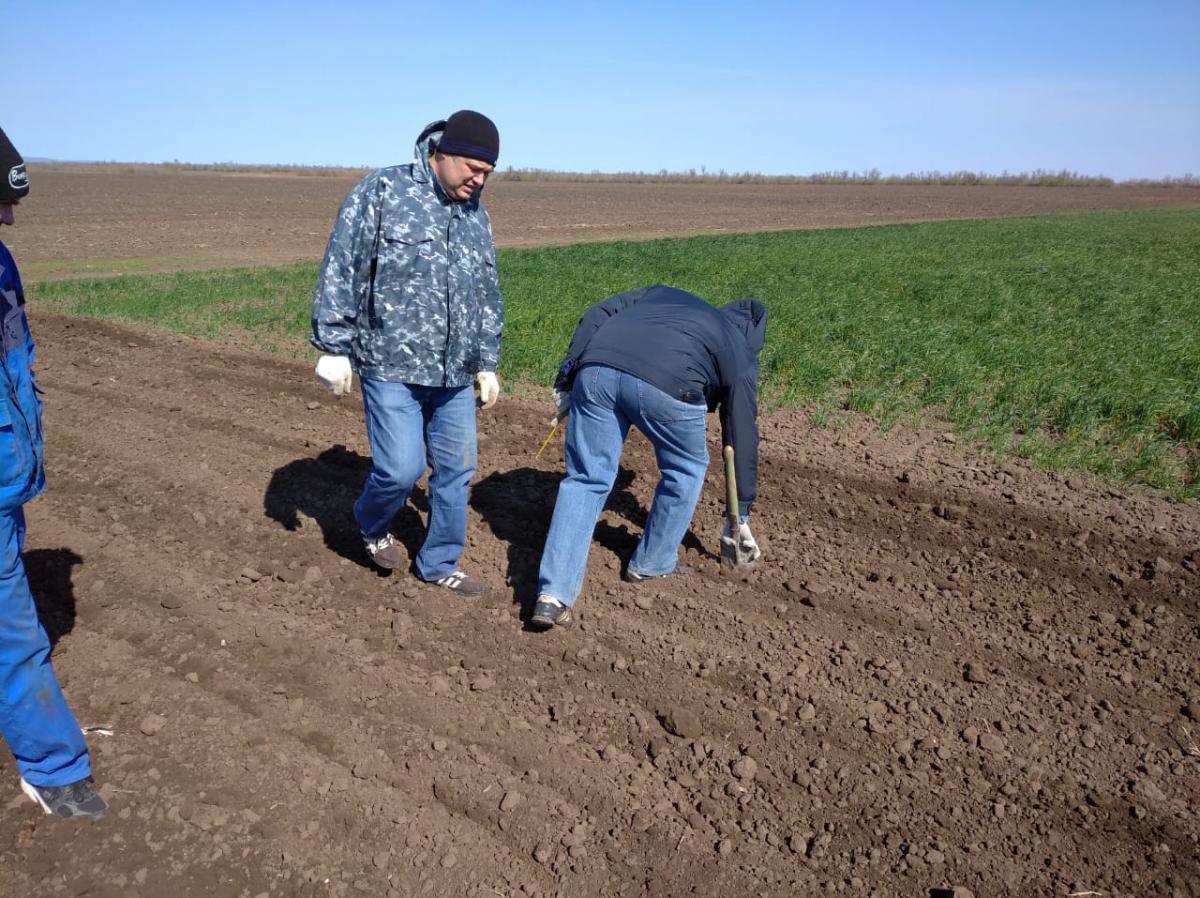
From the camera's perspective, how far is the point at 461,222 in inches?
152

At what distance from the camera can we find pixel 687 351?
152 inches

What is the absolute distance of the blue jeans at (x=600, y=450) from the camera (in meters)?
3.89

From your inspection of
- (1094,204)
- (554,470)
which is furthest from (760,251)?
(1094,204)

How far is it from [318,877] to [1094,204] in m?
58.1

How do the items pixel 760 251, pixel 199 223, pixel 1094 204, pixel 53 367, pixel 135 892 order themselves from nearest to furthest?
pixel 135 892
pixel 53 367
pixel 760 251
pixel 199 223
pixel 1094 204

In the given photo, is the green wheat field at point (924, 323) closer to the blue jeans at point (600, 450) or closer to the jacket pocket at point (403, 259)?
the blue jeans at point (600, 450)

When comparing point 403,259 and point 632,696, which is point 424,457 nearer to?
point 403,259

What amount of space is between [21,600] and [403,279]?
5.87ft

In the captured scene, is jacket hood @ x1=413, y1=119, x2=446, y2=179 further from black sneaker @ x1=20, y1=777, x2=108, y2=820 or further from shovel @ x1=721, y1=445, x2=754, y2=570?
black sneaker @ x1=20, y1=777, x2=108, y2=820

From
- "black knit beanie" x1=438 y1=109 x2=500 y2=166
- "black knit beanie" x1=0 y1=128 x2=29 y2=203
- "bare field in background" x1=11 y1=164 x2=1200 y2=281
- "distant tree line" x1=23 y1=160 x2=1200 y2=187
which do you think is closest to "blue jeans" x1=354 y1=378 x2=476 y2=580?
"black knit beanie" x1=438 y1=109 x2=500 y2=166

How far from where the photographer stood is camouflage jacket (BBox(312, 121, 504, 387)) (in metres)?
3.69

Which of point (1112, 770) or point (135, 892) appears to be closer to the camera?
point (135, 892)

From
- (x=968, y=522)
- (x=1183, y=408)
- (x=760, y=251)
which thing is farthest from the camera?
(x=760, y=251)

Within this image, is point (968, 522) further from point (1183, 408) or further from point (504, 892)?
point (504, 892)
